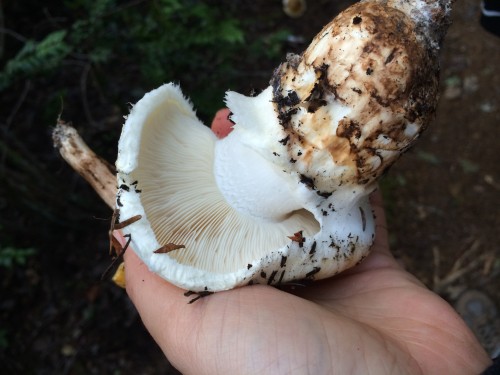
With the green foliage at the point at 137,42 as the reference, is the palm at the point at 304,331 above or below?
below

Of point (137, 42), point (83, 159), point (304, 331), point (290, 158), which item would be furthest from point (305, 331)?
point (137, 42)

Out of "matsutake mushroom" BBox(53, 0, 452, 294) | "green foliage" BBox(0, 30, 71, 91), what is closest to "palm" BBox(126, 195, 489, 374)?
"matsutake mushroom" BBox(53, 0, 452, 294)

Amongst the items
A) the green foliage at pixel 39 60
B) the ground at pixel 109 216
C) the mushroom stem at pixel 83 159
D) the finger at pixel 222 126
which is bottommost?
the ground at pixel 109 216

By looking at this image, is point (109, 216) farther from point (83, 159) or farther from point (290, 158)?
point (290, 158)

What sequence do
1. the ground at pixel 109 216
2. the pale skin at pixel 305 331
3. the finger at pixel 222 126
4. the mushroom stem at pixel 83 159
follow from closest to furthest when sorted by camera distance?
1. the pale skin at pixel 305 331
2. the mushroom stem at pixel 83 159
3. the finger at pixel 222 126
4. the ground at pixel 109 216

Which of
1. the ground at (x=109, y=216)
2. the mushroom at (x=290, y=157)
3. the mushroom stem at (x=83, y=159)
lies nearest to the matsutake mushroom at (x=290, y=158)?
the mushroom at (x=290, y=157)

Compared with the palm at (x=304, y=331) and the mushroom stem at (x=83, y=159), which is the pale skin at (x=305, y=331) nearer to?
the palm at (x=304, y=331)
